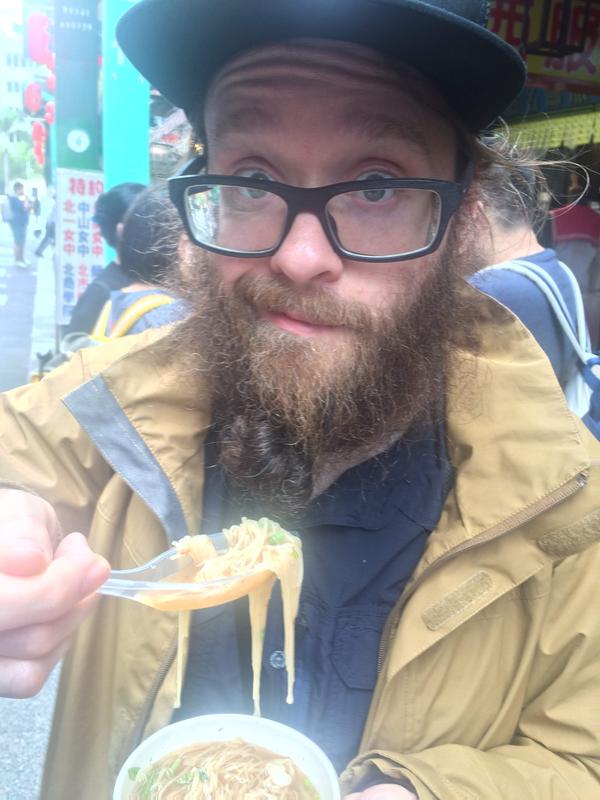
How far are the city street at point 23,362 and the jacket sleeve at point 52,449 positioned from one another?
1969 millimetres

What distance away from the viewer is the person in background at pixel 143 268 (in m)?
2.50

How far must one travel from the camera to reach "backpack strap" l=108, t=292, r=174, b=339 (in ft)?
9.42

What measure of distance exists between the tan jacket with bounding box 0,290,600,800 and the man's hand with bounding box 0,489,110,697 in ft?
1.11

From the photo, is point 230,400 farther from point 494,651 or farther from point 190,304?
point 494,651

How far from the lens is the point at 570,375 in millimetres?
2613

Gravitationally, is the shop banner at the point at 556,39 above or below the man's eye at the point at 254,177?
above

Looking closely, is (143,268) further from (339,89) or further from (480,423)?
(480,423)

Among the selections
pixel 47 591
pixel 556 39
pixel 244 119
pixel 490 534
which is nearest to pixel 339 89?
pixel 244 119

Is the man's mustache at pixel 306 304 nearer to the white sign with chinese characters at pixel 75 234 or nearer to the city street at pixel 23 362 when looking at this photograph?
the city street at pixel 23 362

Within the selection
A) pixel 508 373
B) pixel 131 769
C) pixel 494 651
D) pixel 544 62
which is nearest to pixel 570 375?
pixel 508 373

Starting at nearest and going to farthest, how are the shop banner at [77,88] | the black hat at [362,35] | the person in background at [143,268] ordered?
the black hat at [362,35], the person in background at [143,268], the shop banner at [77,88]

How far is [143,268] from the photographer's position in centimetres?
339

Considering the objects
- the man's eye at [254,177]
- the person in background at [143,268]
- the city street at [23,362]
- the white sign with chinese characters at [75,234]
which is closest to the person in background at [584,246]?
the person in background at [143,268]

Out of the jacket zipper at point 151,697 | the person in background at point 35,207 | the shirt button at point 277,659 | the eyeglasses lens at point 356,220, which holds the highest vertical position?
the person in background at point 35,207
